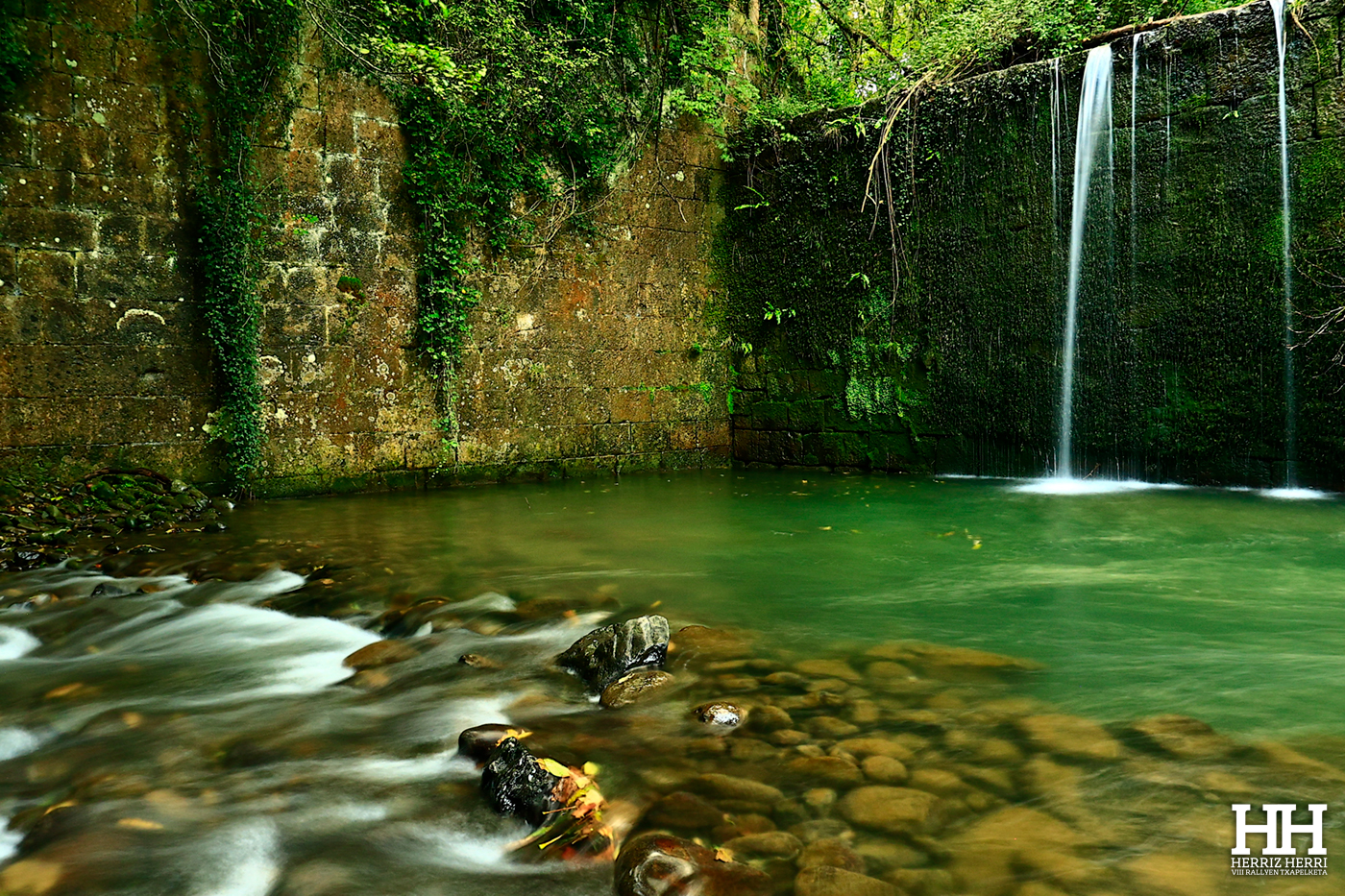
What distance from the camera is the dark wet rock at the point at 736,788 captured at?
204 cm

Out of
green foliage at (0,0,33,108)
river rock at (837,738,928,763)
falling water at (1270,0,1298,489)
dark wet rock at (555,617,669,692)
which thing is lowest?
river rock at (837,738,928,763)

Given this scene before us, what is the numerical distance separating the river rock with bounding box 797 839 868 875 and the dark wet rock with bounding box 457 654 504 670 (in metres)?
1.54

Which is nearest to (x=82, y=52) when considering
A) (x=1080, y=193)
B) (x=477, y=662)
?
(x=477, y=662)

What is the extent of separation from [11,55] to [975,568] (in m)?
6.81

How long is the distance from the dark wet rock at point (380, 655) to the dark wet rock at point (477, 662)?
22 cm

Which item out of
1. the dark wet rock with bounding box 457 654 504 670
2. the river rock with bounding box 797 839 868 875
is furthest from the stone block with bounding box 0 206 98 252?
the river rock with bounding box 797 839 868 875

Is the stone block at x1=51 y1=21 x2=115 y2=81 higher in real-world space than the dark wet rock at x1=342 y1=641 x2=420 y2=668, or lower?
higher

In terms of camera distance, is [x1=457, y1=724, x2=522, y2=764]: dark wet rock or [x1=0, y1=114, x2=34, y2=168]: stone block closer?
[x1=457, y1=724, x2=522, y2=764]: dark wet rock

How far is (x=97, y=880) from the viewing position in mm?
1798

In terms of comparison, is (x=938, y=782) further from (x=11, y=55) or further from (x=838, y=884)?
(x=11, y=55)

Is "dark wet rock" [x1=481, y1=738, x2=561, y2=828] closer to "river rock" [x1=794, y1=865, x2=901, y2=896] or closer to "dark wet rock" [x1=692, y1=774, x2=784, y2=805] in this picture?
"dark wet rock" [x1=692, y1=774, x2=784, y2=805]

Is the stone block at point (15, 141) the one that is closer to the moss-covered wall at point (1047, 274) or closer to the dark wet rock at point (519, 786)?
the dark wet rock at point (519, 786)

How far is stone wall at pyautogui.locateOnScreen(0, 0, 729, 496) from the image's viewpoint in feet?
19.9

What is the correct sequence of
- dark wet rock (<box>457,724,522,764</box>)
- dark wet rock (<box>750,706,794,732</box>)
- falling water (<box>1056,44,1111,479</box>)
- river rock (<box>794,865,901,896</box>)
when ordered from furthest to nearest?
falling water (<box>1056,44,1111,479</box>)
dark wet rock (<box>750,706,794,732</box>)
dark wet rock (<box>457,724,522,764</box>)
river rock (<box>794,865,901,896</box>)
